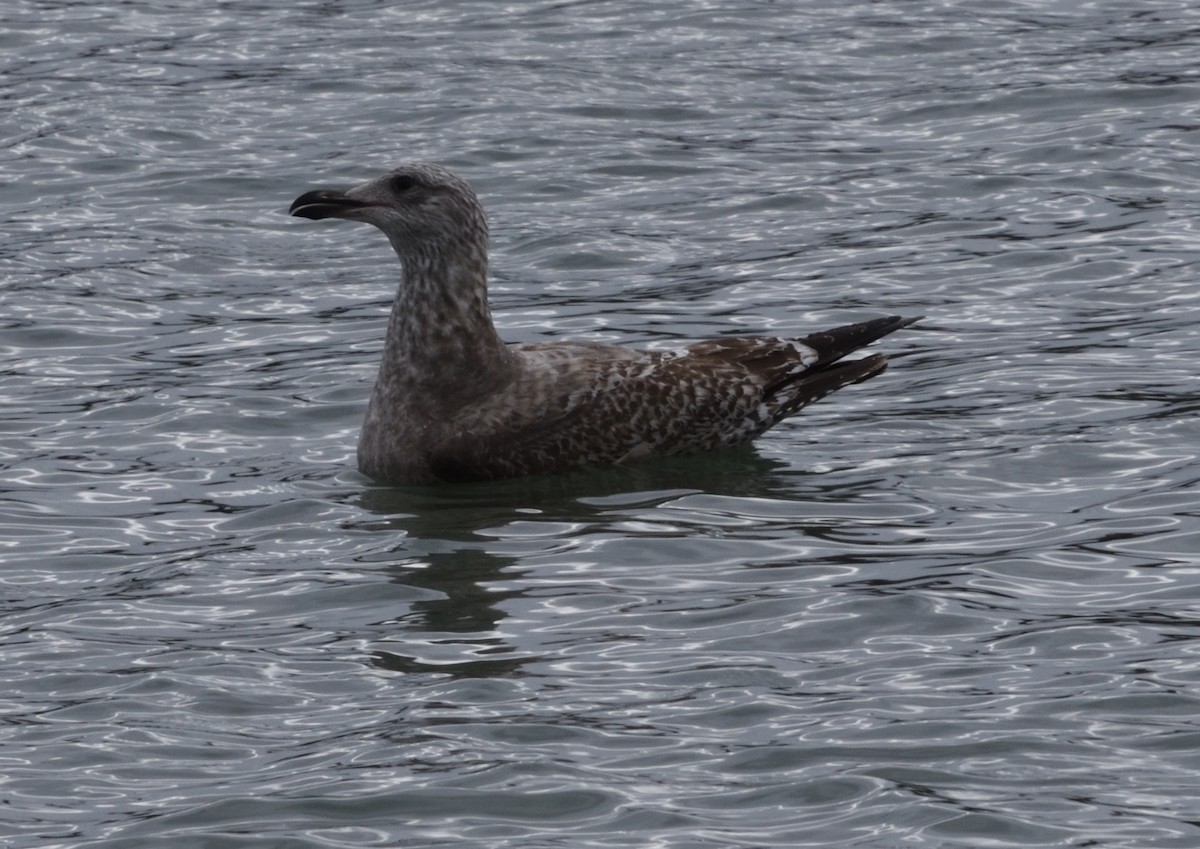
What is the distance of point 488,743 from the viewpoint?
818 centimetres

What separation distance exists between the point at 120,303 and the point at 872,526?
6.58 meters

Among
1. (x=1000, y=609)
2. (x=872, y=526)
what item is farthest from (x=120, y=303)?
(x=1000, y=609)

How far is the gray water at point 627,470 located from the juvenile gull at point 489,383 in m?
0.18

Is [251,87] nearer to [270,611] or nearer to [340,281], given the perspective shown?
[340,281]

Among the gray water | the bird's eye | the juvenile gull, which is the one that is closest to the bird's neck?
the juvenile gull

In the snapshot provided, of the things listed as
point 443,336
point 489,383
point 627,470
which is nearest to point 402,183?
point 443,336

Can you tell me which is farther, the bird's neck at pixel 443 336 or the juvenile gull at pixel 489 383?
the bird's neck at pixel 443 336

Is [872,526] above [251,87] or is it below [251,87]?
below

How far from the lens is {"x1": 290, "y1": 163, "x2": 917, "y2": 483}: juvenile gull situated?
11.6m

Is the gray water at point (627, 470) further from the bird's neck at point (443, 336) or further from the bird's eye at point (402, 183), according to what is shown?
the bird's eye at point (402, 183)

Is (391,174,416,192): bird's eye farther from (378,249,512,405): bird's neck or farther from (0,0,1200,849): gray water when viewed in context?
(0,0,1200,849): gray water

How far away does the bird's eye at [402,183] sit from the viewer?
12.1 metres

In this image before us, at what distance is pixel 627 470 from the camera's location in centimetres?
1183

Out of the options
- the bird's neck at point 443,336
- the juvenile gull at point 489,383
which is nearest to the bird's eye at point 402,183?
the juvenile gull at point 489,383
